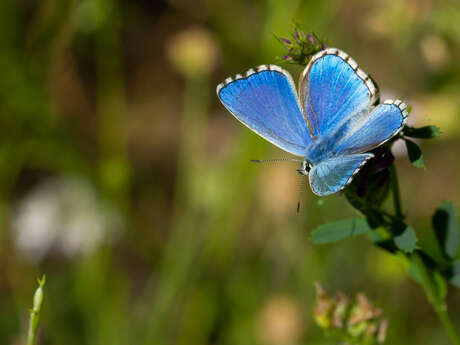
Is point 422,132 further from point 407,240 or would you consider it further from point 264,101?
point 264,101

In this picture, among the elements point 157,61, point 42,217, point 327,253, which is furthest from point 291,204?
point 157,61

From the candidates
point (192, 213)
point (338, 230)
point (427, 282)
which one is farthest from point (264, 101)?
point (192, 213)

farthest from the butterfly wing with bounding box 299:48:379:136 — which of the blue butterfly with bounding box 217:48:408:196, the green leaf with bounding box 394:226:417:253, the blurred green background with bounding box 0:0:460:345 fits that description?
the blurred green background with bounding box 0:0:460:345

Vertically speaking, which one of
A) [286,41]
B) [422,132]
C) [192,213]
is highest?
[286,41]

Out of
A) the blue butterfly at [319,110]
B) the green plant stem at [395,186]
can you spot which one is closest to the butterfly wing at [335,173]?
the blue butterfly at [319,110]

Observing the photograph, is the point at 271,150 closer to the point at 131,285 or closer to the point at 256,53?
the point at 256,53
